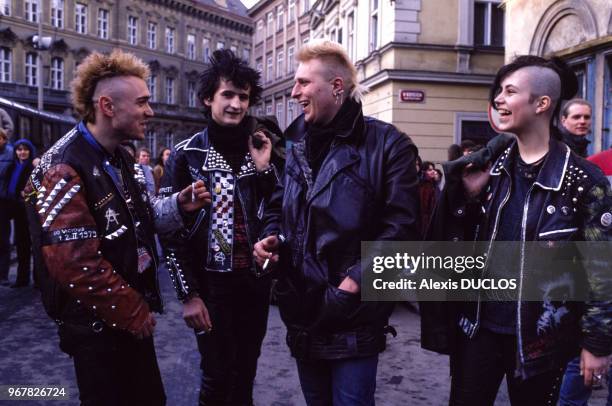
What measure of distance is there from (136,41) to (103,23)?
10.4ft

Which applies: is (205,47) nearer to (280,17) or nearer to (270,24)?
(270,24)

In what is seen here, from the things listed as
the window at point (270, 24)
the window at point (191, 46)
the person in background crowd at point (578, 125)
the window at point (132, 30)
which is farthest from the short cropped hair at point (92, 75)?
the window at point (191, 46)

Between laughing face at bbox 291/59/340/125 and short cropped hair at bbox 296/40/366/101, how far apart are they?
27 millimetres

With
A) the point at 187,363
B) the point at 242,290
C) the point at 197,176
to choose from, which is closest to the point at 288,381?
the point at 187,363

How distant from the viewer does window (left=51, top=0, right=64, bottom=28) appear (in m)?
42.6

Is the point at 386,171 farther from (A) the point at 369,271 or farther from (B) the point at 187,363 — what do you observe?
(B) the point at 187,363

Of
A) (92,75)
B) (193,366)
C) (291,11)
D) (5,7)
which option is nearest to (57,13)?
(5,7)

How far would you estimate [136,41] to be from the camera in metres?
49.2

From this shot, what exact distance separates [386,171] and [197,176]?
130cm

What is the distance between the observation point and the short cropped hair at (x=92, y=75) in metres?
2.66

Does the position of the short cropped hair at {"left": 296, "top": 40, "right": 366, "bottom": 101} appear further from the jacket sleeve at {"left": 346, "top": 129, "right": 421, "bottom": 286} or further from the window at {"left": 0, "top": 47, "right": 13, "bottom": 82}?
the window at {"left": 0, "top": 47, "right": 13, "bottom": 82}

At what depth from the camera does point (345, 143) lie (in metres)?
2.57

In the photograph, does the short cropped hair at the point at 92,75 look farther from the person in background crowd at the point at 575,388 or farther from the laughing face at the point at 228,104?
the person in background crowd at the point at 575,388

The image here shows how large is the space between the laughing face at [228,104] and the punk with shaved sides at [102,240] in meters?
0.60
